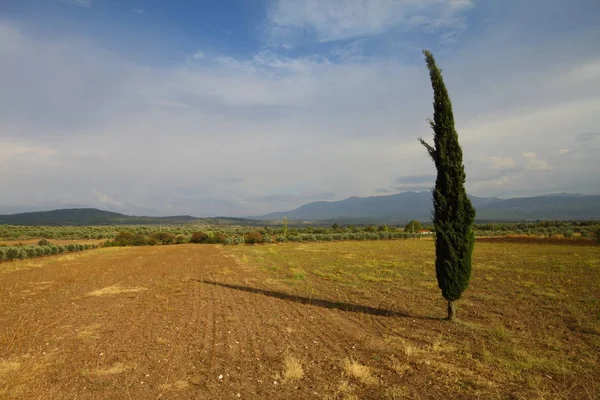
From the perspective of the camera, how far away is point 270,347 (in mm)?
7742

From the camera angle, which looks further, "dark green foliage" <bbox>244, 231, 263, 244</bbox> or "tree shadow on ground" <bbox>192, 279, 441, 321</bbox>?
"dark green foliage" <bbox>244, 231, 263, 244</bbox>

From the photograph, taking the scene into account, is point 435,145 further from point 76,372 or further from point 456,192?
point 76,372

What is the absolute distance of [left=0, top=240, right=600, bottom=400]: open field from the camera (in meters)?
5.84

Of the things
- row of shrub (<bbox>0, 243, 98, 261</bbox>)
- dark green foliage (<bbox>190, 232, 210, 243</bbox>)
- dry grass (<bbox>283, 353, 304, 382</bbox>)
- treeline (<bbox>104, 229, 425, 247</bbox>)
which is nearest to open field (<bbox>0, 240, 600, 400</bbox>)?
dry grass (<bbox>283, 353, 304, 382</bbox>)

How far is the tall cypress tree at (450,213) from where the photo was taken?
376 inches

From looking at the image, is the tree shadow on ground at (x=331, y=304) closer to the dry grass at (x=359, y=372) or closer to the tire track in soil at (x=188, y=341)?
the tire track in soil at (x=188, y=341)

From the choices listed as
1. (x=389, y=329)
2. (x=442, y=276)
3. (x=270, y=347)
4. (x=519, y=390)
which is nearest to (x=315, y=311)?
(x=389, y=329)

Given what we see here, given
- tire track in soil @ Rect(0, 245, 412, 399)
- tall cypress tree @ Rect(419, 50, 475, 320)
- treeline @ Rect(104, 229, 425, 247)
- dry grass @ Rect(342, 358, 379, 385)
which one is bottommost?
treeline @ Rect(104, 229, 425, 247)

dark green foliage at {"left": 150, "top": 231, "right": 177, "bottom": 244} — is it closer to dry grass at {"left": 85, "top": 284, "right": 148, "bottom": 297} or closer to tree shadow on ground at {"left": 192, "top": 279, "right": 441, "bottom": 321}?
dry grass at {"left": 85, "top": 284, "right": 148, "bottom": 297}

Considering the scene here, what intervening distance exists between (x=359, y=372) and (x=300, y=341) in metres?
2.15

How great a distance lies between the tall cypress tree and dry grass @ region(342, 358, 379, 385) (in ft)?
13.6

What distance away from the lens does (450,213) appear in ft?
31.7

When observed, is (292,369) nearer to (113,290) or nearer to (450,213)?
(450,213)

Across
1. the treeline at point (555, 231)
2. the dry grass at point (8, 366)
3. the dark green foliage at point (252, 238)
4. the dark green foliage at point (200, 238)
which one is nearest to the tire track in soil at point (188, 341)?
the dry grass at point (8, 366)
